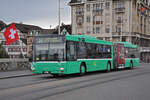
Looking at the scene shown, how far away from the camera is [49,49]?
62.0 ft

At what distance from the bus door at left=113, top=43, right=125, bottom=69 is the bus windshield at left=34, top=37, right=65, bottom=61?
10080 millimetres

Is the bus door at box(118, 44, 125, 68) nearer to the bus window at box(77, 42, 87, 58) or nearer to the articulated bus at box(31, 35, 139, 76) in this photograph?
the articulated bus at box(31, 35, 139, 76)

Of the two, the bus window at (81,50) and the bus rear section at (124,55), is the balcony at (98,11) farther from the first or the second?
the bus window at (81,50)

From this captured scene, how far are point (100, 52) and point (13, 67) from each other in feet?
28.5

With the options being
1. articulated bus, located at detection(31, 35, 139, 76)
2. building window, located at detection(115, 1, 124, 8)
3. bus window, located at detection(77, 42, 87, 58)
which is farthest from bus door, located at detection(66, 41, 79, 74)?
building window, located at detection(115, 1, 124, 8)

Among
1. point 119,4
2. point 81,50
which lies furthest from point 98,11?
point 81,50

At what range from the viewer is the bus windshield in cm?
1862

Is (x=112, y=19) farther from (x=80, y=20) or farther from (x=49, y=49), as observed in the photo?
(x=49, y=49)

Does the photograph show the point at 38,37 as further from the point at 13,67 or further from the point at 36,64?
the point at 13,67

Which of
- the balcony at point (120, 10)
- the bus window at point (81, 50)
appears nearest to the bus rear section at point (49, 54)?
the bus window at point (81, 50)

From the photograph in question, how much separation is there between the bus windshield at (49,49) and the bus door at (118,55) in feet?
33.1

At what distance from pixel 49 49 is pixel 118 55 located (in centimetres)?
1138

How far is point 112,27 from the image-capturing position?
71.9m

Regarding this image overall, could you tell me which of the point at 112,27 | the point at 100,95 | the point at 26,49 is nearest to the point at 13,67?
the point at 100,95
